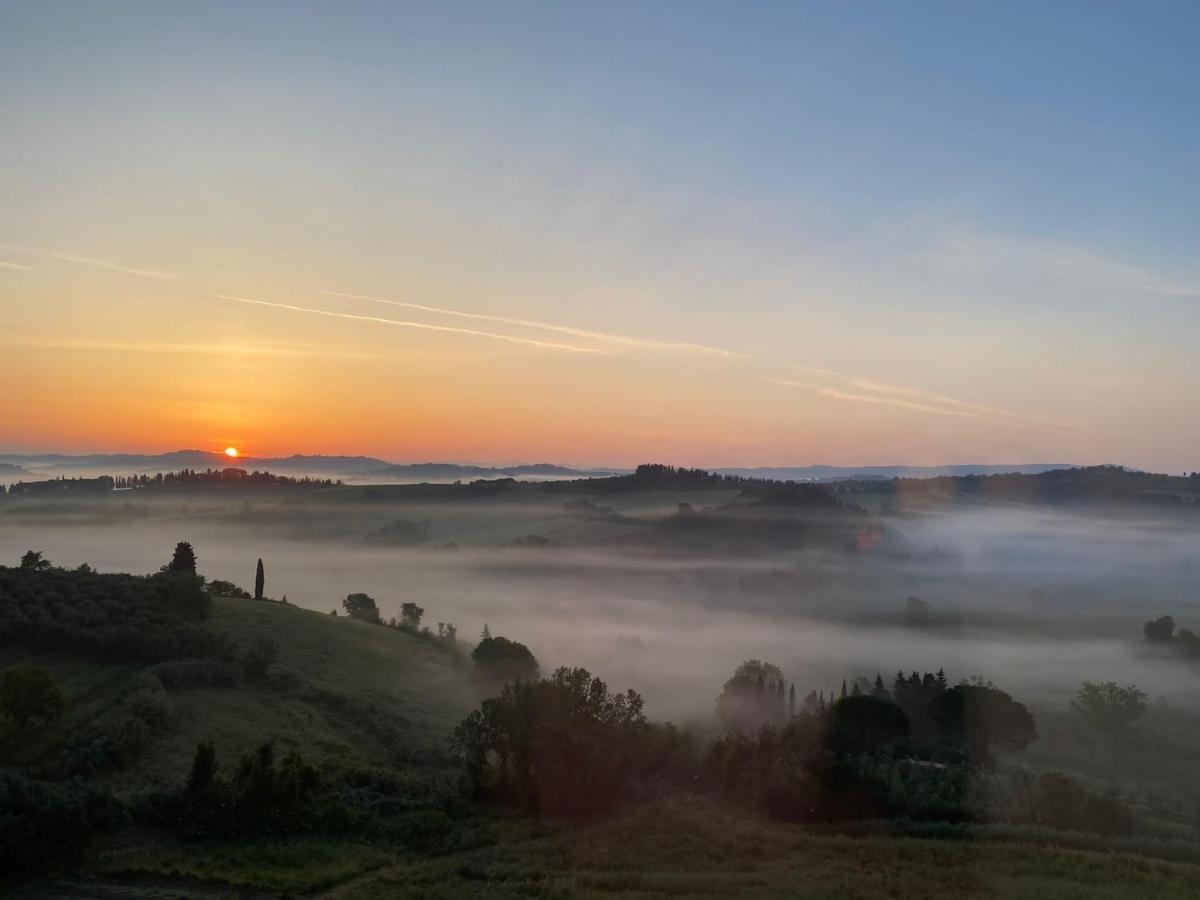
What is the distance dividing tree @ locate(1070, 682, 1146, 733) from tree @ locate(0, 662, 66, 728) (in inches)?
3936

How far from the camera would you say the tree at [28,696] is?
49125mm

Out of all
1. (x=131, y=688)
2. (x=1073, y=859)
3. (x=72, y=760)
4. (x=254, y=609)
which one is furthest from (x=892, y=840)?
(x=254, y=609)

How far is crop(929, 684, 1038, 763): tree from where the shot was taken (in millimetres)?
81188

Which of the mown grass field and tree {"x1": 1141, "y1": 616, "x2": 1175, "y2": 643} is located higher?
the mown grass field

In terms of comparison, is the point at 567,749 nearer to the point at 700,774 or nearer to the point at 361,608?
the point at 700,774

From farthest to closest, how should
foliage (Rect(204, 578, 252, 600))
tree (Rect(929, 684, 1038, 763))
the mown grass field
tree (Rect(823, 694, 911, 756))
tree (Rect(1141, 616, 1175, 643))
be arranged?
1. tree (Rect(1141, 616, 1175, 643))
2. foliage (Rect(204, 578, 252, 600))
3. tree (Rect(929, 684, 1038, 763))
4. tree (Rect(823, 694, 911, 756))
5. the mown grass field

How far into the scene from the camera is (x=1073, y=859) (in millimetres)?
28812

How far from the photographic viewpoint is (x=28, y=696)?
163 feet

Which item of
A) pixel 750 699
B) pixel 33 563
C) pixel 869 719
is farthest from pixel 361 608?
pixel 869 719

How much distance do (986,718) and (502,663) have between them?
45.2 meters

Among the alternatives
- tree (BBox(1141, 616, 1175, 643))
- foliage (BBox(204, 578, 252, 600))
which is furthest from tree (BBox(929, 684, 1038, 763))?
tree (BBox(1141, 616, 1175, 643))

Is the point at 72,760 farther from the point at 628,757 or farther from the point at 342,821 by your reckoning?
Answer: the point at 628,757

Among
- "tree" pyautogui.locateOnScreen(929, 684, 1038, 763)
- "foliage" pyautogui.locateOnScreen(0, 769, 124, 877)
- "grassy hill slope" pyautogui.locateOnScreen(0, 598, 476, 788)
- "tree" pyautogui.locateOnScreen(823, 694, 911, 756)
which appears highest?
"foliage" pyautogui.locateOnScreen(0, 769, 124, 877)

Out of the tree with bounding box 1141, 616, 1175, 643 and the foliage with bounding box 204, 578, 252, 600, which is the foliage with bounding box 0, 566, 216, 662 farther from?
the tree with bounding box 1141, 616, 1175, 643
